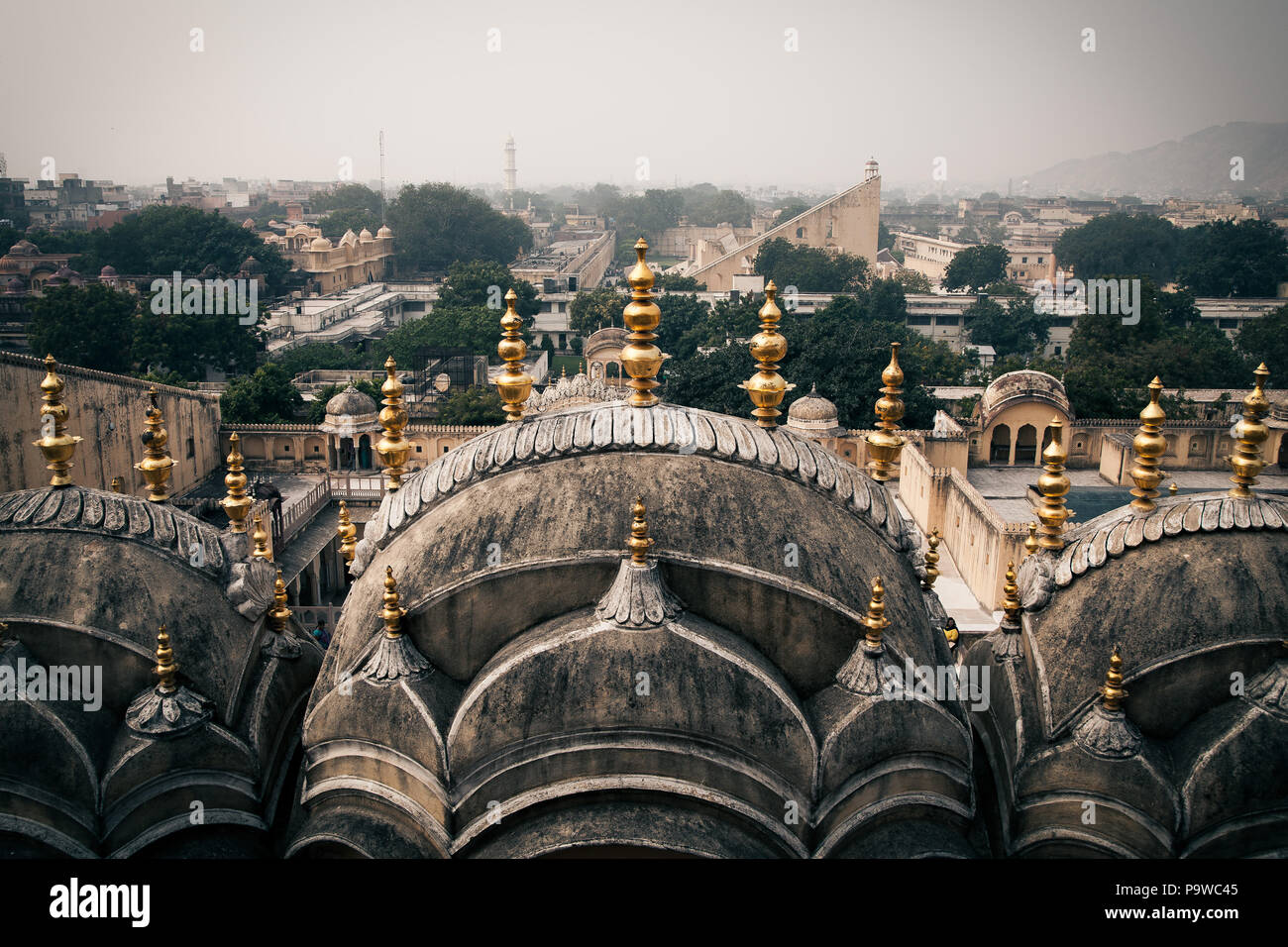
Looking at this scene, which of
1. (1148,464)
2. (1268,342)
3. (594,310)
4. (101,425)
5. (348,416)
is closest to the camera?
(1148,464)

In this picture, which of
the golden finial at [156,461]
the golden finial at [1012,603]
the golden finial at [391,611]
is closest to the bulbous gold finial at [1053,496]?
the golden finial at [1012,603]

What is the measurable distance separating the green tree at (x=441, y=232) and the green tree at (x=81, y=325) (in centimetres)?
4904

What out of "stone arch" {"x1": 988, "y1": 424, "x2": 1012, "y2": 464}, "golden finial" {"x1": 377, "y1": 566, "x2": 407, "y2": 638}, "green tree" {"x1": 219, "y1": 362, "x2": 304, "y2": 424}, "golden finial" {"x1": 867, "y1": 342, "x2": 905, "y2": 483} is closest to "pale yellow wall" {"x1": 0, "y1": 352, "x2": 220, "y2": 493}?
"green tree" {"x1": 219, "y1": 362, "x2": 304, "y2": 424}

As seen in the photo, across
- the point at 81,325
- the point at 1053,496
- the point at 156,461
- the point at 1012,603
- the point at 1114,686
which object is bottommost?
the point at 1114,686

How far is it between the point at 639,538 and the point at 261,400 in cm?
2996

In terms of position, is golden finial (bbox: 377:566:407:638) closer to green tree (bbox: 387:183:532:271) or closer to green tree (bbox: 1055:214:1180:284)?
green tree (bbox: 1055:214:1180:284)


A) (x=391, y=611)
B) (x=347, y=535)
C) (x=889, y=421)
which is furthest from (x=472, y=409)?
(x=391, y=611)

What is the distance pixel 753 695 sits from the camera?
235 inches

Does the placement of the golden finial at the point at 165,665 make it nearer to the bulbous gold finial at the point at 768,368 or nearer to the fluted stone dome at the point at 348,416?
the bulbous gold finial at the point at 768,368

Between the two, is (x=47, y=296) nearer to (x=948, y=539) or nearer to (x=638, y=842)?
(x=948, y=539)

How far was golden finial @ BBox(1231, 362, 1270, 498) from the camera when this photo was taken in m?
6.73

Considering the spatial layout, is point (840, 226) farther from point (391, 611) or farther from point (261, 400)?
point (391, 611)

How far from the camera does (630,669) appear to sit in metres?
5.93
